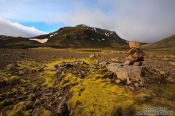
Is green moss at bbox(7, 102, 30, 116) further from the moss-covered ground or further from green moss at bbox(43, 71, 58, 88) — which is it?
green moss at bbox(43, 71, 58, 88)

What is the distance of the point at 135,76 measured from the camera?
3144cm

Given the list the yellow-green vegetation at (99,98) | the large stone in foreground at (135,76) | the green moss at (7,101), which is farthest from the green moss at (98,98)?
the green moss at (7,101)

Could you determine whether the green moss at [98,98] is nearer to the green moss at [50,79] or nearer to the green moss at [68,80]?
the green moss at [68,80]

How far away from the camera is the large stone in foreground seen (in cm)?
3074

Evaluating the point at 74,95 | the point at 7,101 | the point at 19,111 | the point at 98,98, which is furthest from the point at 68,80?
the point at 19,111

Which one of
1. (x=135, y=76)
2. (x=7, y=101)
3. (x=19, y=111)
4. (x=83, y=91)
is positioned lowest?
(x=19, y=111)

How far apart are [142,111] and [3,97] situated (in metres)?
15.7

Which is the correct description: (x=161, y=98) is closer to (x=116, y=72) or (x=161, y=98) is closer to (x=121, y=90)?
(x=121, y=90)

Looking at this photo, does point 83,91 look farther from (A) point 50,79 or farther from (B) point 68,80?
(A) point 50,79

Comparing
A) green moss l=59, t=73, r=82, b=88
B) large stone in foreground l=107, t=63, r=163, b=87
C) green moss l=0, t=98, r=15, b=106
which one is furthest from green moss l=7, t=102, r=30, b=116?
large stone in foreground l=107, t=63, r=163, b=87

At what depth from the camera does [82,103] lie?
83.0 feet

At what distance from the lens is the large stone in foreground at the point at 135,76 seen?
3074 cm

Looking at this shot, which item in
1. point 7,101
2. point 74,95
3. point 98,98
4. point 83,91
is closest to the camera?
point 7,101

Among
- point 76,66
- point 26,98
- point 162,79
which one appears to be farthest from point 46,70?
point 162,79
